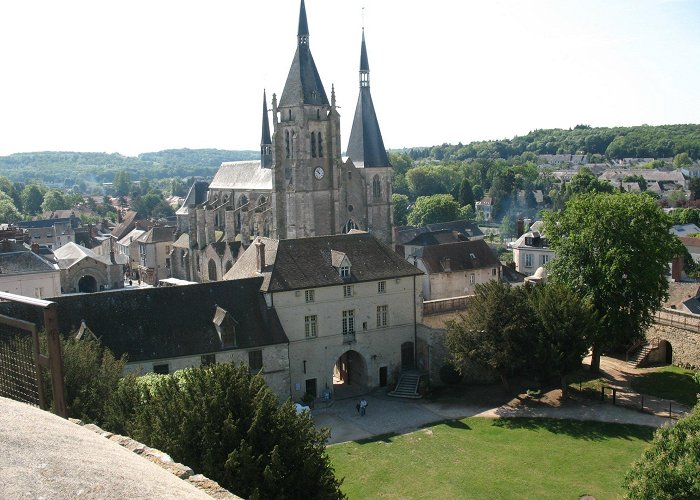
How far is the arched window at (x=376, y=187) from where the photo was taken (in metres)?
60.5

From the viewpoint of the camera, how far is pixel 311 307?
128 feet

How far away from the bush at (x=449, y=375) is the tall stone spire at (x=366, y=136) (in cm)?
2497

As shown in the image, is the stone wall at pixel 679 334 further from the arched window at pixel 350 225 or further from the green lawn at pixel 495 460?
the arched window at pixel 350 225

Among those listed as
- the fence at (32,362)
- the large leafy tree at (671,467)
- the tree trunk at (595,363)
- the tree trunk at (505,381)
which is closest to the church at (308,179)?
the tree trunk at (505,381)

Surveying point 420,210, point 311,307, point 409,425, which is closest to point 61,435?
point 409,425

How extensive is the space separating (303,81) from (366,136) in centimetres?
773

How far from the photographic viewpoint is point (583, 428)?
32969 mm

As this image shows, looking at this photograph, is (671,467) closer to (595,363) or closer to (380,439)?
(380,439)

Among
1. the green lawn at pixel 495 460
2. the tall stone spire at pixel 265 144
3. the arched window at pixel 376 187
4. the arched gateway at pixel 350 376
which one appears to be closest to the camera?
the green lawn at pixel 495 460

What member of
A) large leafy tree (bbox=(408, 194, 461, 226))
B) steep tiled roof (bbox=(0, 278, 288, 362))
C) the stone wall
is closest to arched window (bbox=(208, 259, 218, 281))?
steep tiled roof (bbox=(0, 278, 288, 362))

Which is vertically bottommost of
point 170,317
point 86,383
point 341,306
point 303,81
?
point 341,306

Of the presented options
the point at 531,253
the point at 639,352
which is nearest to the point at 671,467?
the point at 639,352

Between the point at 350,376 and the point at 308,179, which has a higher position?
the point at 308,179

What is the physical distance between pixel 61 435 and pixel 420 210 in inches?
4150
